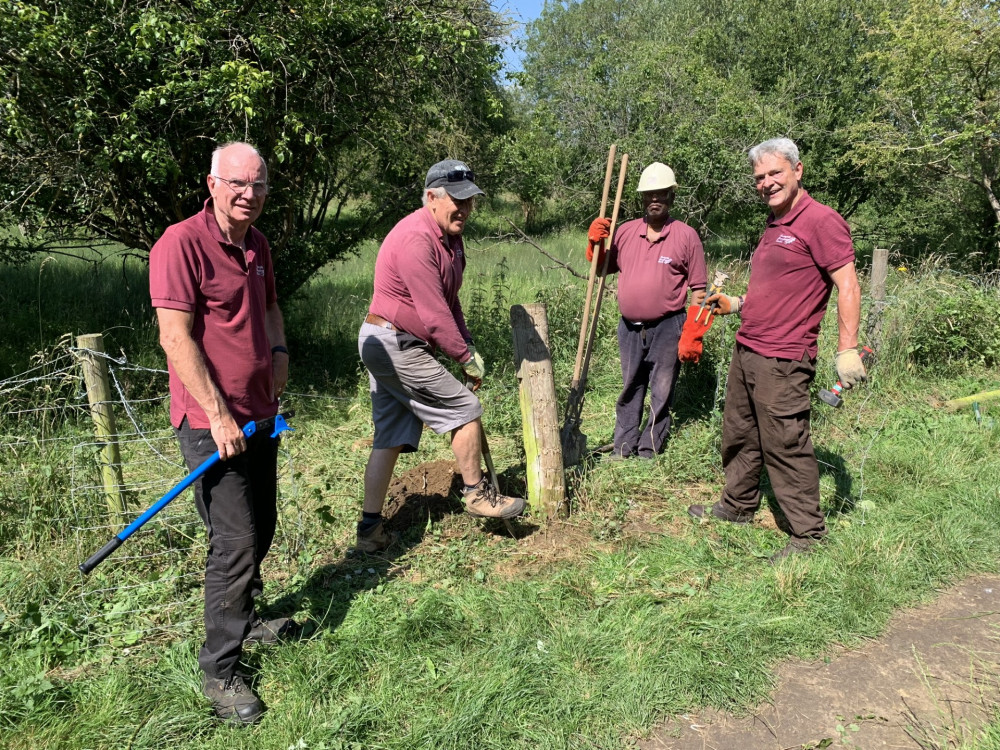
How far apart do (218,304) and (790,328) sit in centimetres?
286

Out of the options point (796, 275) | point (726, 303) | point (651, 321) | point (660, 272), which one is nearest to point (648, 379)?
point (651, 321)

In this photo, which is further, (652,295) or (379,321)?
(652,295)

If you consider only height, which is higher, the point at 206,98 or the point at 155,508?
the point at 206,98

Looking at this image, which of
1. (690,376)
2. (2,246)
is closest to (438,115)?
(690,376)

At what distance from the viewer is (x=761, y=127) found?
16.1m

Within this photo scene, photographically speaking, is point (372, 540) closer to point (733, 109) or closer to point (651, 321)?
point (651, 321)

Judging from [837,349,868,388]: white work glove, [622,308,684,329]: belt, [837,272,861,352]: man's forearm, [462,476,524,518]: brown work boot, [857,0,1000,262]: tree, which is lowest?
[462,476,524,518]: brown work boot

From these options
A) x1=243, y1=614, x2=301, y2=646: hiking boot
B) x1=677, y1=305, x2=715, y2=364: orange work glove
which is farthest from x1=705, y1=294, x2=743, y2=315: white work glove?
x1=243, y1=614, x2=301, y2=646: hiking boot

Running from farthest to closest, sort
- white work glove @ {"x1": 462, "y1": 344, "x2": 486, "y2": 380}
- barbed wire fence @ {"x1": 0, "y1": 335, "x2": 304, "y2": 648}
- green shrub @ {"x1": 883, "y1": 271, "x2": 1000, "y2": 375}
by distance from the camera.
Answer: green shrub @ {"x1": 883, "y1": 271, "x2": 1000, "y2": 375} → white work glove @ {"x1": 462, "y1": 344, "x2": 486, "y2": 380} → barbed wire fence @ {"x1": 0, "y1": 335, "x2": 304, "y2": 648}

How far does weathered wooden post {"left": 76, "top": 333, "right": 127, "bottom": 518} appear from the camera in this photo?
3.46 meters

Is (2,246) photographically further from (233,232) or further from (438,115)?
(233,232)

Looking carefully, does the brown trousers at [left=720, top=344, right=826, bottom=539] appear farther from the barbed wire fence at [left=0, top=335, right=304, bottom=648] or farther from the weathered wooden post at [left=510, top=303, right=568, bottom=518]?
the barbed wire fence at [left=0, top=335, right=304, bottom=648]

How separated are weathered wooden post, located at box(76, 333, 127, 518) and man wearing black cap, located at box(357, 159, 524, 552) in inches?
53.7

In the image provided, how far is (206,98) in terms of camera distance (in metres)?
4.97
